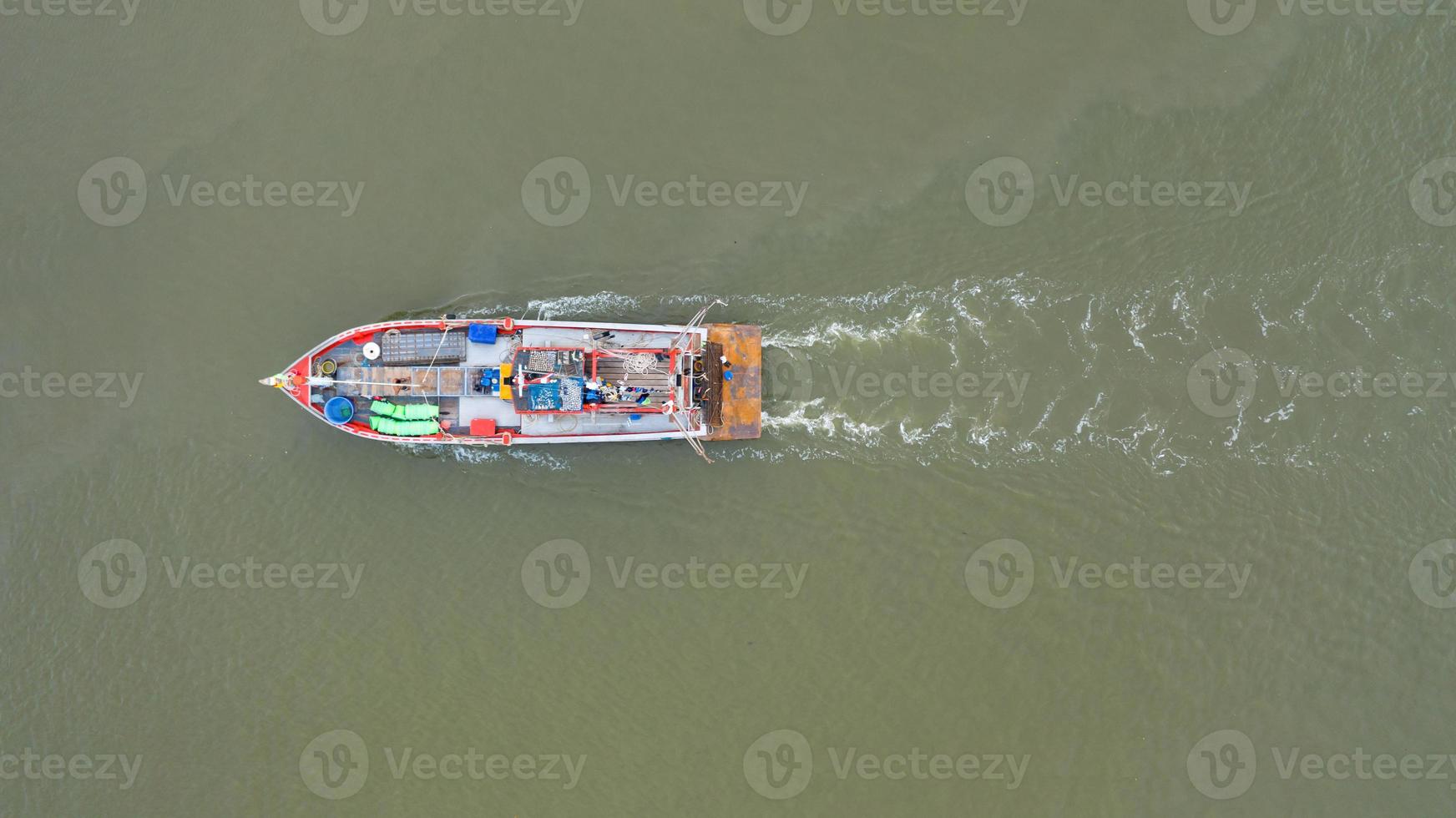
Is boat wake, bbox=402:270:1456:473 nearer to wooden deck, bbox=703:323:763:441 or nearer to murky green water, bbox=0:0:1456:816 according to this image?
murky green water, bbox=0:0:1456:816

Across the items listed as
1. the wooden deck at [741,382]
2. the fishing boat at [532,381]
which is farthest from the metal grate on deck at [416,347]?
the wooden deck at [741,382]

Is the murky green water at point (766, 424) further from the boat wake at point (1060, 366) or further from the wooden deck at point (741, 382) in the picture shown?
the wooden deck at point (741, 382)

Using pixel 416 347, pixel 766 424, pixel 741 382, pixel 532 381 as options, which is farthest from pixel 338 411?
pixel 766 424

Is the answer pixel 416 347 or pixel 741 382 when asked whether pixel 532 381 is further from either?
pixel 741 382

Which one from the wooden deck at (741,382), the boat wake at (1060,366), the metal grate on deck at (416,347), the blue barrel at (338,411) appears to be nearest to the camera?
the blue barrel at (338,411)

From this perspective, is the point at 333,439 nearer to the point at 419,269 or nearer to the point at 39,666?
the point at 419,269
